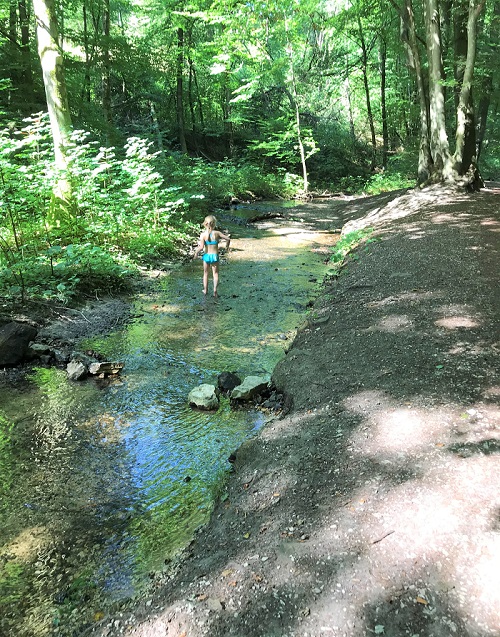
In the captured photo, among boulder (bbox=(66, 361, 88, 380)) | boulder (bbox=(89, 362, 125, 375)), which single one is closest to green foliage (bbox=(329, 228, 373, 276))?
boulder (bbox=(89, 362, 125, 375))

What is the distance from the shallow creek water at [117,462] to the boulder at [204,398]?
0.10 meters

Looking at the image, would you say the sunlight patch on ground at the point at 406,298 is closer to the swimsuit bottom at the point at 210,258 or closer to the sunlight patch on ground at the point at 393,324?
the sunlight patch on ground at the point at 393,324

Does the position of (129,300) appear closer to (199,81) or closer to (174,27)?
(174,27)

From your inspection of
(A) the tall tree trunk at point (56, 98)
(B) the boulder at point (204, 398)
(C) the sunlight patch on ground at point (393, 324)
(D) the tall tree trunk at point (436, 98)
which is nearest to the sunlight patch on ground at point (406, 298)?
(C) the sunlight patch on ground at point (393, 324)

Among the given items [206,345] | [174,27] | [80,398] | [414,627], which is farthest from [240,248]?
[174,27]

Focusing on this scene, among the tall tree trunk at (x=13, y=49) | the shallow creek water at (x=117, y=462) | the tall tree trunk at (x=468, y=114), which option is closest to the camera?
the shallow creek water at (x=117, y=462)

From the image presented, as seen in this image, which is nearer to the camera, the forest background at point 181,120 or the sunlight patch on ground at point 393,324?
the sunlight patch on ground at point 393,324

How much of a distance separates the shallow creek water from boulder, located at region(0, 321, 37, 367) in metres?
0.36

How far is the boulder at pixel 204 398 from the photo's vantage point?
478 centimetres

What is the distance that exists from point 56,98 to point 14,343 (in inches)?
257

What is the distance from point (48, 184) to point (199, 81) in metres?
33.9

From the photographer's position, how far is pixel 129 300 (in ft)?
28.1

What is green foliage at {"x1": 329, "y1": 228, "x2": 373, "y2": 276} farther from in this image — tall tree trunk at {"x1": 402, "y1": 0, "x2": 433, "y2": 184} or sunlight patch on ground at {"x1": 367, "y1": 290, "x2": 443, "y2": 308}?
tall tree trunk at {"x1": 402, "y1": 0, "x2": 433, "y2": 184}

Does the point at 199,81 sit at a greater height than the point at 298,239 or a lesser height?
greater
